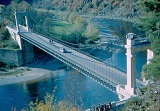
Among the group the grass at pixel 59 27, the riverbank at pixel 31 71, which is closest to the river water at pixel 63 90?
the riverbank at pixel 31 71

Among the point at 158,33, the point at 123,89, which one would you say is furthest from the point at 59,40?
the point at 158,33

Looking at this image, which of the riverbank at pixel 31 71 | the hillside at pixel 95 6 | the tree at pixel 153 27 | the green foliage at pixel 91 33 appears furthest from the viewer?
the hillside at pixel 95 6

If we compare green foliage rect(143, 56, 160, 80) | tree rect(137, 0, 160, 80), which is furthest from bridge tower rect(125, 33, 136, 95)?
green foliage rect(143, 56, 160, 80)

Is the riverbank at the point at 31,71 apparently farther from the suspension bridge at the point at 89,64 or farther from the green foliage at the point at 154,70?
the green foliage at the point at 154,70

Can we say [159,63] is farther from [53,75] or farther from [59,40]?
[59,40]

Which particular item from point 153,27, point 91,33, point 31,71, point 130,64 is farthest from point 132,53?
point 91,33
